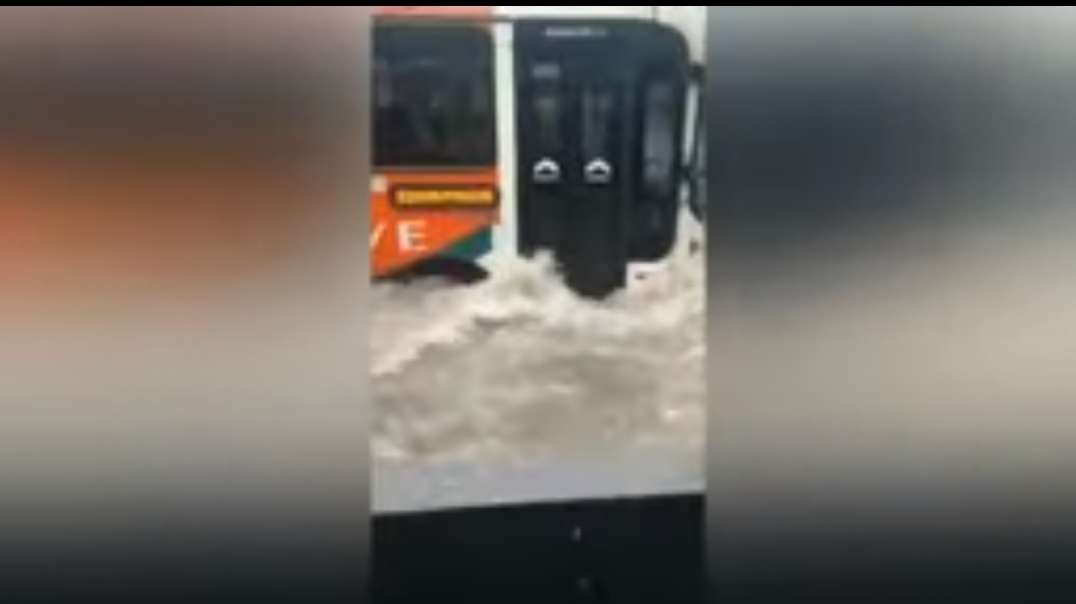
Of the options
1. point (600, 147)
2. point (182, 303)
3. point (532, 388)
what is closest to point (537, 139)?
point (600, 147)

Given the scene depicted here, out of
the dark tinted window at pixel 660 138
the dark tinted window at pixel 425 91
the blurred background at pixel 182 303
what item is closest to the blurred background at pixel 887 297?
the dark tinted window at pixel 660 138

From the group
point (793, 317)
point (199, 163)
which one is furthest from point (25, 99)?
point (793, 317)

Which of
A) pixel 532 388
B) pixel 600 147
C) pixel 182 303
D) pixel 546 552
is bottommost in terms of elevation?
pixel 546 552

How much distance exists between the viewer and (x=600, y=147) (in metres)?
1.99

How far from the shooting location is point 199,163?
191 cm

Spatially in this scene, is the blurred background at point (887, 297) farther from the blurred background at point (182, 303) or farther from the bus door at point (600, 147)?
the blurred background at point (182, 303)

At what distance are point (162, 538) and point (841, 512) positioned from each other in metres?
0.86

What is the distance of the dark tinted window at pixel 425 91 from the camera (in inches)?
76.4

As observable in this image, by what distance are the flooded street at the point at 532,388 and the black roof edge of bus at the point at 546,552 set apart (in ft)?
0.07

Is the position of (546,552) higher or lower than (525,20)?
lower

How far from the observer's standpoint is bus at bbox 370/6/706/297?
194 cm

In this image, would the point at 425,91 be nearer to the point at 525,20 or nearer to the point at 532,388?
the point at 525,20

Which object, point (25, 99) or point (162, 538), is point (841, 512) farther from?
point (25, 99)

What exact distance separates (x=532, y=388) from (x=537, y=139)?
0.30 m
